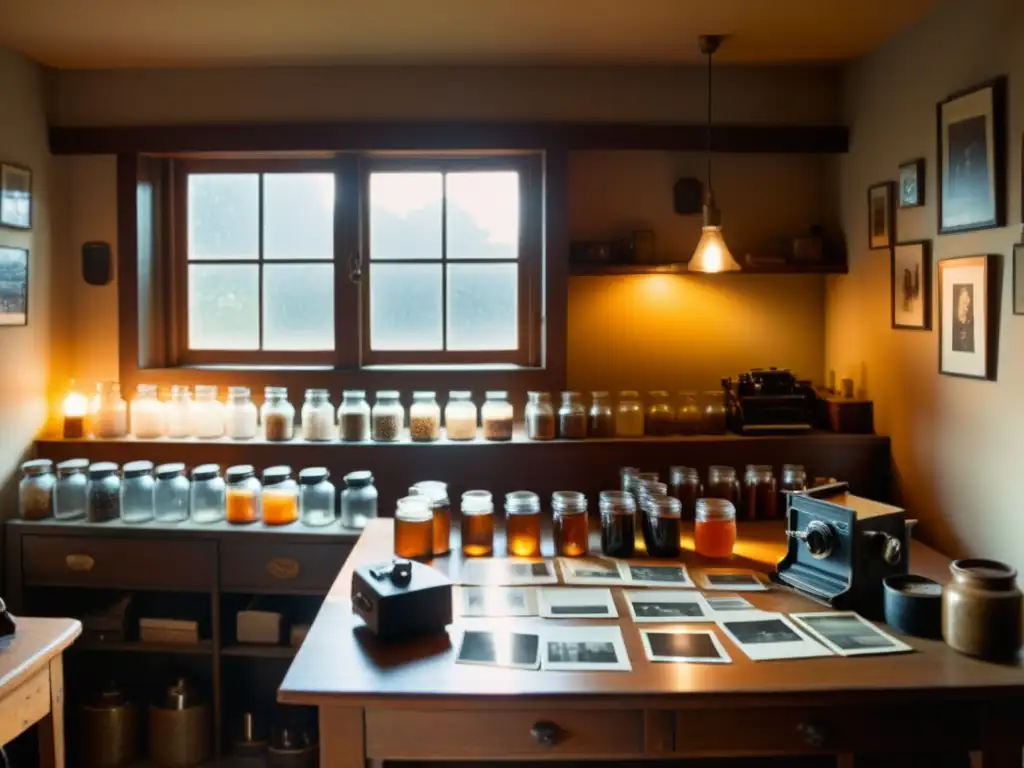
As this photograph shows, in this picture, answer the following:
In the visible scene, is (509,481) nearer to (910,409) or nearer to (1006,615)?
(910,409)

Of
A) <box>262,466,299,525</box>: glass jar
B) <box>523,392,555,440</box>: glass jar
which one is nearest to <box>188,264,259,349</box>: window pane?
<box>262,466,299,525</box>: glass jar

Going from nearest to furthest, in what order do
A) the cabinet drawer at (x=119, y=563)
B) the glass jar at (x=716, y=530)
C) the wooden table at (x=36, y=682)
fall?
the wooden table at (x=36, y=682)
the glass jar at (x=716, y=530)
the cabinet drawer at (x=119, y=563)

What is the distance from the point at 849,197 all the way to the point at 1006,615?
201 cm

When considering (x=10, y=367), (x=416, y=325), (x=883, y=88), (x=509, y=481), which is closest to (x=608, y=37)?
(x=883, y=88)

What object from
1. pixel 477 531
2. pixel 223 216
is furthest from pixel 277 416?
pixel 477 531

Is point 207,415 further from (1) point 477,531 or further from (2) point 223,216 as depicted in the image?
(1) point 477,531

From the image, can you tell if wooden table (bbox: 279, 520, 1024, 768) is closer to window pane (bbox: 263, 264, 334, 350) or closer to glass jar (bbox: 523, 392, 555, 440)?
glass jar (bbox: 523, 392, 555, 440)

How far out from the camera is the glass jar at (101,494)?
3.00 metres

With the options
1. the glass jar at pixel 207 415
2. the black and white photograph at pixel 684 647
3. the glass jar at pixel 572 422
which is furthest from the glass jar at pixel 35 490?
the black and white photograph at pixel 684 647

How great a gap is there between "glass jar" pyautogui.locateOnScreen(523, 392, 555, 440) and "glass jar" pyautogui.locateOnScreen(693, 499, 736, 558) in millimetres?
806

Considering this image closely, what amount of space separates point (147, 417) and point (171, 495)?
1.31 ft

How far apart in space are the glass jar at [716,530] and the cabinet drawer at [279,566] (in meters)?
1.18

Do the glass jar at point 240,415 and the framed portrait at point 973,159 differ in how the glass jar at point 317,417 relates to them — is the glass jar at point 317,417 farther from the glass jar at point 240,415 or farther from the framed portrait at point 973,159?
the framed portrait at point 973,159

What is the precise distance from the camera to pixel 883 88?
310 centimetres
